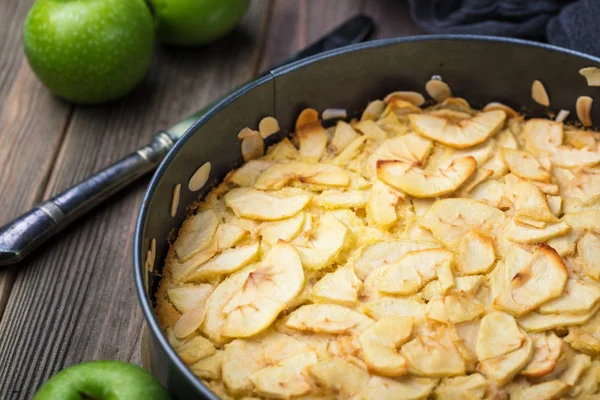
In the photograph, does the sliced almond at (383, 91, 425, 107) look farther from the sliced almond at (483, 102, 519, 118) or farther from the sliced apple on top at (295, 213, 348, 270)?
the sliced apple on top at (295, 213, 348, 270)

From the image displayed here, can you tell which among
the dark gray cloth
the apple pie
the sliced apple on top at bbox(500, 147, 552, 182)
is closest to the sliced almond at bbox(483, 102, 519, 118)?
the apple pie

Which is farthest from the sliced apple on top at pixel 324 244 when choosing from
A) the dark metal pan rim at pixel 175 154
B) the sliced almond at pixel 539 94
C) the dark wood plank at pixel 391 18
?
the dark wood plank at pixel 391 18

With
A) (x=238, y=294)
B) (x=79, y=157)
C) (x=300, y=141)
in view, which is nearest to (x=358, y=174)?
(x=300, y=141)

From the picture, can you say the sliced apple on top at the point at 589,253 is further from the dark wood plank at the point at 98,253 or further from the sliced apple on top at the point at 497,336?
the dark wood plank at the point at 98,253

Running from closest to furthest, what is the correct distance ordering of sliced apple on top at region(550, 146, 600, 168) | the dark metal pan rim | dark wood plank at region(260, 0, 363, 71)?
the dark metal pan rim, sliced apple on top at region(550, 146, 600, 168), dark wood plank at region(260, 0, 363, 71)

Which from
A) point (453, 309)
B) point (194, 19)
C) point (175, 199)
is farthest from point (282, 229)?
point (194, 19)

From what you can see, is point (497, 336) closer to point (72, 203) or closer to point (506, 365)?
point (506, 365)

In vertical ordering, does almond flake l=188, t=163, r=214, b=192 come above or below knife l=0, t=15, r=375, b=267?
above
